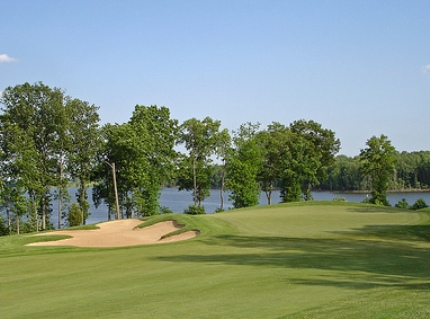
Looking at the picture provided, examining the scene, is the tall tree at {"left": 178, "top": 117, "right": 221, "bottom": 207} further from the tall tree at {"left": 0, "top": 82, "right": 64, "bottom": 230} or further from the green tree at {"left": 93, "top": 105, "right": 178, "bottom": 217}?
the tall tree at {"left": 0, "top": 82, "right": 64, "bottom": 230}

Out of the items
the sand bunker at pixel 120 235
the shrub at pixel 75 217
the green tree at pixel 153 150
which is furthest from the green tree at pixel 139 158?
the sand bunker at pixel 120 235

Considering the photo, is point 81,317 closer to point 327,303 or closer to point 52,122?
point 327,303

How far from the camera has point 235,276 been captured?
14250mm

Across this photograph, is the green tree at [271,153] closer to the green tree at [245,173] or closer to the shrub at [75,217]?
the green tree at [245,173]

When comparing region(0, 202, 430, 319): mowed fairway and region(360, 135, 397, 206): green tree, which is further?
region(360, 135, 397, 206): green tree

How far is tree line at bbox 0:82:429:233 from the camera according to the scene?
49.9 meters

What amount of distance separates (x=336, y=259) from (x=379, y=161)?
4432cm

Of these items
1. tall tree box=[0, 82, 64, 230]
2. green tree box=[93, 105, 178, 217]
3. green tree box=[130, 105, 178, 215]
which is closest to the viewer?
tall tree box=[0, 82, 64, 230]

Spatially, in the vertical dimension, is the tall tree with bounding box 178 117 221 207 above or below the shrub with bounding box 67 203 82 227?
above

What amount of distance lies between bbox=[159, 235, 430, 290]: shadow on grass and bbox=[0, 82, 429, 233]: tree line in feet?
98.4

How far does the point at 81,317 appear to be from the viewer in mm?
10133

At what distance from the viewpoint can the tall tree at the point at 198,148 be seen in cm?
6325

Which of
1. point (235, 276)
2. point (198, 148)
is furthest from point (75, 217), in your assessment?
point (235, 276)

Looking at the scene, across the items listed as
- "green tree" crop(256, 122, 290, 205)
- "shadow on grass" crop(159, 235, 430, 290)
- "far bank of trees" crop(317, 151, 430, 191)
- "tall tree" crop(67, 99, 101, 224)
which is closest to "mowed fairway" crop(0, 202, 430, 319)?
"shadow on grass" crop(159, 235, 430, 290)
